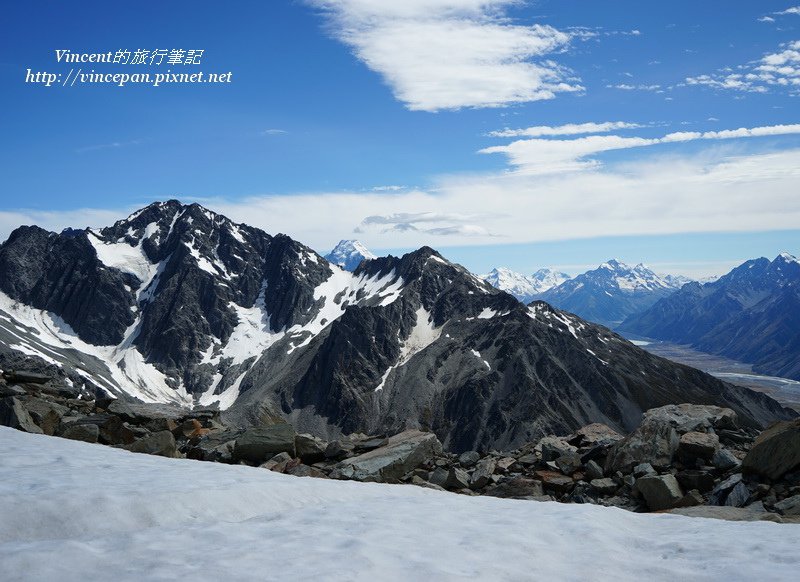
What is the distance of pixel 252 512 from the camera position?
1358 centimetres

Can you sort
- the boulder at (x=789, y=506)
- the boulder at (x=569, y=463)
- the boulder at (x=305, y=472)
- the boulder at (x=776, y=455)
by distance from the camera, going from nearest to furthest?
the boulder at (x=789, y=506) < the boulder at (x=776, y=455) < the boulder at (x=305, y=472) < the boulder at (x=569, y=463)

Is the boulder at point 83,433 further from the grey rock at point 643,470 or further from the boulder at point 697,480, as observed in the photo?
the boulder at point 697,480

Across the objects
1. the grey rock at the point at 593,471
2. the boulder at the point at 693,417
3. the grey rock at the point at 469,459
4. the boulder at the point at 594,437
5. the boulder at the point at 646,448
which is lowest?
the grey rock at the point at 469,459

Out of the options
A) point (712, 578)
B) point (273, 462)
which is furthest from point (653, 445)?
point (273, 462)

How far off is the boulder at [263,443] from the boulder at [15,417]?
8291 mm

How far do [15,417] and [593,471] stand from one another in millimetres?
22641

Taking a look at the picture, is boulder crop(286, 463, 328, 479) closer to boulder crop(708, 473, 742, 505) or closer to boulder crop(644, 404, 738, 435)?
boulder crop(708, 473, 742, 505)

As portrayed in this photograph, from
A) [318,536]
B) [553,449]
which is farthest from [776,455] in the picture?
[318,536]

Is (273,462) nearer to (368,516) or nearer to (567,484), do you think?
(368,516)

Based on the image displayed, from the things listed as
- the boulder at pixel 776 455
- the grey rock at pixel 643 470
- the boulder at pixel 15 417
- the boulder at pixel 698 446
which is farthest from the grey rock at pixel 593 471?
the boulder at pixel 15 417

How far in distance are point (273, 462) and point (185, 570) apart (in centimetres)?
1197

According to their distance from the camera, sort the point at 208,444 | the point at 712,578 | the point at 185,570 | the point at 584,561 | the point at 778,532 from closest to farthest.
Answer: the point at 185,570 → the point at 712,578 → the point at 584,561 → the point at 778,532 → the point at 208,444

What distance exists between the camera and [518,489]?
1919 cm

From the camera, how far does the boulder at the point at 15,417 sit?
22.5m
